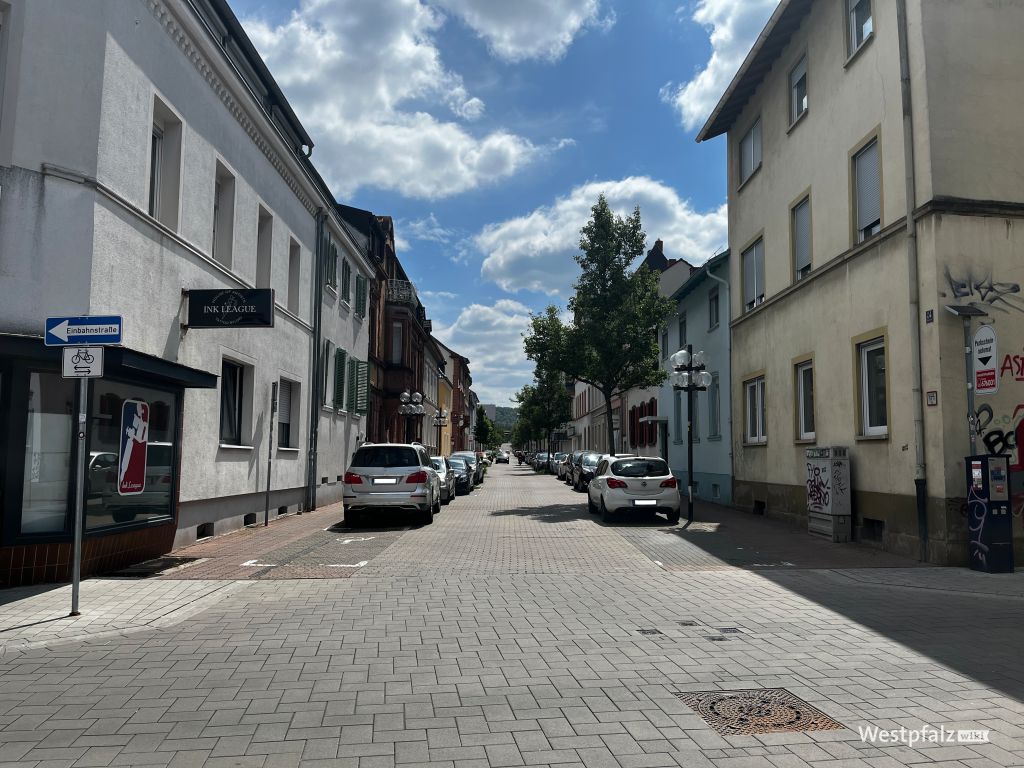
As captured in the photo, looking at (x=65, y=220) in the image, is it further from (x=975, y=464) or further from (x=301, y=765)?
(x=975, y=464)

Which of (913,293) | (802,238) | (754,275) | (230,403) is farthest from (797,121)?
(230,403)

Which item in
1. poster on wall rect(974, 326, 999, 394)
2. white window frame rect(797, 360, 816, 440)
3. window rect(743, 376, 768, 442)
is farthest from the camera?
window rect(743, 376, 768, 442)

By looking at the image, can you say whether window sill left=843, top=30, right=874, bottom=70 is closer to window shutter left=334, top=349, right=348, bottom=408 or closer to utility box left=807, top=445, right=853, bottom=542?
utility box left=807, top=445, right=853, bottom=542

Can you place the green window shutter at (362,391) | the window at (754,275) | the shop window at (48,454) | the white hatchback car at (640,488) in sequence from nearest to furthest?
the shop window at (48,454)
the white hatchback car at (640,488)
the window at (754,275)
the green window shutter at (362,391)

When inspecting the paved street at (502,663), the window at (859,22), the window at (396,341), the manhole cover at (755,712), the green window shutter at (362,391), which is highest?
the window at (859,22)

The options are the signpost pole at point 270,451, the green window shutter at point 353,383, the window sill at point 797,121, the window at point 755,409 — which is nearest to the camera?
the signpost pole at point 270,451

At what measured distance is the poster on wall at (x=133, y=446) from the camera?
31.3 feet

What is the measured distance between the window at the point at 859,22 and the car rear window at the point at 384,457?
38.4ft

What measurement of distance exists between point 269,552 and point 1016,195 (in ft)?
41.5

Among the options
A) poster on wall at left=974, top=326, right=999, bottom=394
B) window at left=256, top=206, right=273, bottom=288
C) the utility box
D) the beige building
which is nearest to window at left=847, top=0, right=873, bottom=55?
the beige building

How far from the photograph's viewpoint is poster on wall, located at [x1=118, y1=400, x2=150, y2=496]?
31.3 feet

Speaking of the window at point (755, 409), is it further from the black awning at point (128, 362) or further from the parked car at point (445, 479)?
the black awning at point (128, 362)

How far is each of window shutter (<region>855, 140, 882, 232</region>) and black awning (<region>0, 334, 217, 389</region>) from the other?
11.3 m

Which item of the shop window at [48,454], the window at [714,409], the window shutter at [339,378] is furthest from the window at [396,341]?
the shop window at [48,454]
